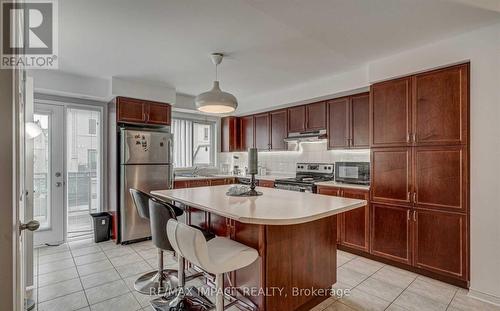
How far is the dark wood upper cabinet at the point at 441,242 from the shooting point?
2.51 metres

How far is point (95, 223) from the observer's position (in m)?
3.96

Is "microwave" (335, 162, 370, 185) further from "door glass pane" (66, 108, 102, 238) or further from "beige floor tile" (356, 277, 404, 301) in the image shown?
"door glass pane" (66, 108, 102, 238)

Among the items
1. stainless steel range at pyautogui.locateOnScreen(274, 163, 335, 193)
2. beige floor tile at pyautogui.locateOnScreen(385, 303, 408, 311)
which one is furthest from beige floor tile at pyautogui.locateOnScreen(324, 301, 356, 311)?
stainless steel range at pyautogui.locateOnScreen(274, 163, 335, 193)

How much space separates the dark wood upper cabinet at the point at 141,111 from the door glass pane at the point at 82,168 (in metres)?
0.71

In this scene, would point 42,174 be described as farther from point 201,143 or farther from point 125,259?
A: point 201,143

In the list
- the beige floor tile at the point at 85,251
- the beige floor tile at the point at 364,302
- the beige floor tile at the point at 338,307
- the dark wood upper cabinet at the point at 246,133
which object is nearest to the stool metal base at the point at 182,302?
the beige floor tile at the point at 338,307

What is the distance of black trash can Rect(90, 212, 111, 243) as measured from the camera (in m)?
3.96

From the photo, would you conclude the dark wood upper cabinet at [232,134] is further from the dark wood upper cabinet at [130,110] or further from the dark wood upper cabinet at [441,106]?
the dark wood upper cabinet at [441,106]

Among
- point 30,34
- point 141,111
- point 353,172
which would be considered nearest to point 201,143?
point 141,111

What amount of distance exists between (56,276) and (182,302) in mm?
1682

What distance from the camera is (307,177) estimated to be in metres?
4.51

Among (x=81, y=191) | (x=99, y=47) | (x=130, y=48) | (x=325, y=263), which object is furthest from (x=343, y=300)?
(x=81, y=191)

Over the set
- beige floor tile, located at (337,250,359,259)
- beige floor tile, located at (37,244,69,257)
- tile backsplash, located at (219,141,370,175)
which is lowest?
beige floor tile, located at (337,250,359,259)

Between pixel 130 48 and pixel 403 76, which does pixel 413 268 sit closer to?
pixel 403 76
